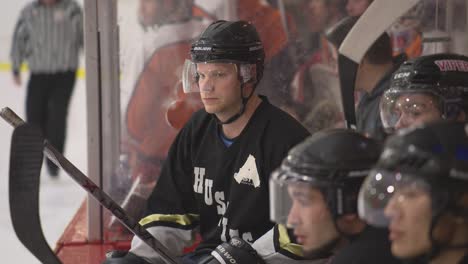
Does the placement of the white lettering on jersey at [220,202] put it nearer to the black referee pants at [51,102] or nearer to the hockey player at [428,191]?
the hockey player at [428,191]

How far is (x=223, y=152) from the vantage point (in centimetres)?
302

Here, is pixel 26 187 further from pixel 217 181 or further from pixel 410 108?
pixel 410 108

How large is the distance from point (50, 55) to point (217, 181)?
4228 mm

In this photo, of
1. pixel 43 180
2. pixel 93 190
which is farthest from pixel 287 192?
pixel 43 180

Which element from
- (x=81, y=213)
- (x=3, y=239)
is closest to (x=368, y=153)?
(x=81, y=213)

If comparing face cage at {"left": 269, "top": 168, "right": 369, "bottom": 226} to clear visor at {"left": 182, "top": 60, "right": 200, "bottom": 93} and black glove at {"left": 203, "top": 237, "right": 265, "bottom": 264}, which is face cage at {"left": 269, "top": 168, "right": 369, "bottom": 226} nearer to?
black glove at {"left": 203, "top": 237, "right": 265, "bottom": 264}

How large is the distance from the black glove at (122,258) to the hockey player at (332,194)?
0.93 meters

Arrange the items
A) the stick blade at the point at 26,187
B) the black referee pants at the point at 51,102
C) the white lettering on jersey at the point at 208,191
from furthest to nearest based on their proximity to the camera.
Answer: the black referee pants at the point at 51,102
the white lettering on jersey at the point at 208,191
the stick blade at the point at 26,187

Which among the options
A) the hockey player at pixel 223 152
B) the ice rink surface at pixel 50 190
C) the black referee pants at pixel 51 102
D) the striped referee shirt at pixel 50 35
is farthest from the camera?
the striped referee shirt at pixel 50 35

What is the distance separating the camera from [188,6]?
4.11 m

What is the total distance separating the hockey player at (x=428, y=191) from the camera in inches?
72.8

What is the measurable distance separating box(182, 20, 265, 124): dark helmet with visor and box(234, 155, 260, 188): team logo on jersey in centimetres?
14

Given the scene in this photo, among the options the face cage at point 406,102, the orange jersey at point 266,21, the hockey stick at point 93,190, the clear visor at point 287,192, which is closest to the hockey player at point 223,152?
the hockey stick at point 93,190

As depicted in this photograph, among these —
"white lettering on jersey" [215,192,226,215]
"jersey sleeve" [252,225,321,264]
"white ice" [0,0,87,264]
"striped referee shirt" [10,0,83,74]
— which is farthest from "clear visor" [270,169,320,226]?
"striped referee shirt" [10,0,83,74]
